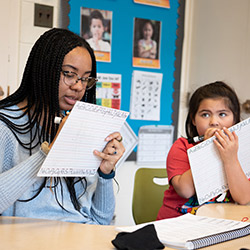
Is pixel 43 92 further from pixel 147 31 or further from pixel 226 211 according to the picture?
pixel 147 31

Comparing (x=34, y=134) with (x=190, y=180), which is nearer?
(x=34, y=134)

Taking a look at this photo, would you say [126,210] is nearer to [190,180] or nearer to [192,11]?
[190,180]

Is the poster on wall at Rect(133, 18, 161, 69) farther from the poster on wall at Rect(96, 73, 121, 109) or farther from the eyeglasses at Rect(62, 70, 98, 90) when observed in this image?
the eyeglasses at Rect(62, 70, 98, 90)

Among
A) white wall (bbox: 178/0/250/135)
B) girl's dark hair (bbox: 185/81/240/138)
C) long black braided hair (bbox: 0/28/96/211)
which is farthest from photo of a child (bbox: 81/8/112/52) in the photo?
long black braided hair (bbox: 0/28/96/211)

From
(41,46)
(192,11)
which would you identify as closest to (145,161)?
(192,11)

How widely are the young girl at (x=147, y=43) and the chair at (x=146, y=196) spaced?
916 millimetres

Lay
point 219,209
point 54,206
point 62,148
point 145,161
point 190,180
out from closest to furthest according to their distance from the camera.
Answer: point 62,148, point 54,206, point 219,209, point 190,180, point 145,161

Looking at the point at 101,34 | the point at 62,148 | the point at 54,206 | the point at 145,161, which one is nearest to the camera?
the point at 62,148

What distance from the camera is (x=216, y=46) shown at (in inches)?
99.8

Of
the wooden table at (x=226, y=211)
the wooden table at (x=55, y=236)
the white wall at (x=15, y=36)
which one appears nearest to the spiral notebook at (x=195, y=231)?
the wooden table at (x=55, y=236)

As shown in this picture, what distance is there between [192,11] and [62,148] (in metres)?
1.97

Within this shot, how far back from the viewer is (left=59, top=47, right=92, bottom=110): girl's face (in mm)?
1222

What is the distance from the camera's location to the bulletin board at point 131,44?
2350 millimetres

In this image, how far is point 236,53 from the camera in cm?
238
